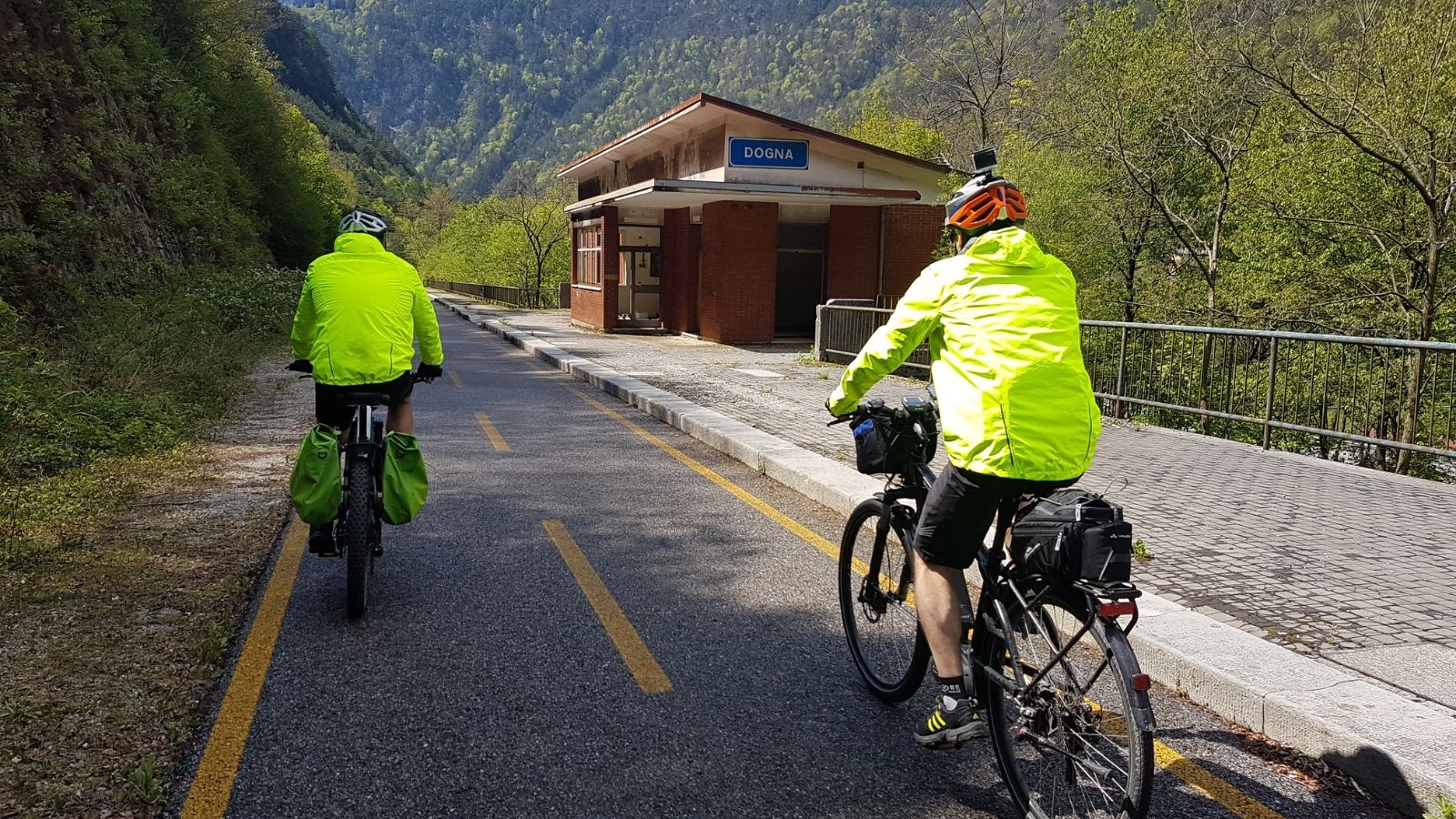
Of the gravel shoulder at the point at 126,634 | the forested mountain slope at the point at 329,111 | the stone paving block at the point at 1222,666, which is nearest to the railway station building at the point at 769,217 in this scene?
the gravel shoulder at the point at 126,634

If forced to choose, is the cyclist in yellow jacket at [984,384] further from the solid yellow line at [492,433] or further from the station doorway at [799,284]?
the station doorway at [799,284]

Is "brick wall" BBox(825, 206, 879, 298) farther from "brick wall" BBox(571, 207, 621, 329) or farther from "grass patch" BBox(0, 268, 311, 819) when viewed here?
"grass patch" BBox(0, 268, 311, 819)

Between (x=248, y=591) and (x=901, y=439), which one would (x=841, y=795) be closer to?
(x=901, y=439)

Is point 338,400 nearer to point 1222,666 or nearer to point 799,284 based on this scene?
point 1222,666

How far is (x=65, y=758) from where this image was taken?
3.36 metres

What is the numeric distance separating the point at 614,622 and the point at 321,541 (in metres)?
1.52

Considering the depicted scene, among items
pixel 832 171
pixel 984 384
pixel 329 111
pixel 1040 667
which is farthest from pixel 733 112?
pixel 329 111

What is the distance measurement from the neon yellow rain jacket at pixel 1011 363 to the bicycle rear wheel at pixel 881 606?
2.77 feet

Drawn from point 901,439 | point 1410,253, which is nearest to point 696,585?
point 901,439

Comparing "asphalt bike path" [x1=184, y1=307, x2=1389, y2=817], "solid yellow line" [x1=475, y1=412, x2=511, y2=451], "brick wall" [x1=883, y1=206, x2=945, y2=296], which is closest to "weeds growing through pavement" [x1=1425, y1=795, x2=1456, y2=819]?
"asphalt bike path" [x1=184, y1=307, x2=1389, y2=817]

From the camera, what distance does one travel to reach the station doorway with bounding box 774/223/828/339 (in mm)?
26062

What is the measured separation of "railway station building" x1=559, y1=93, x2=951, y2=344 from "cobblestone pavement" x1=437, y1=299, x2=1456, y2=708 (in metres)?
12.9

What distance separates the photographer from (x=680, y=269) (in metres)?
28.8

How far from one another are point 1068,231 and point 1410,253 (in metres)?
16.8
